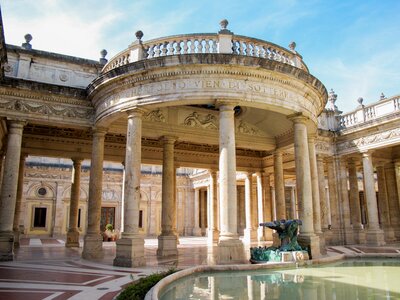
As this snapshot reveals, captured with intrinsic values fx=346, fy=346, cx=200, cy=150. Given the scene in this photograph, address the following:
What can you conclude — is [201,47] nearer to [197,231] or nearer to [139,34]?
[139,34]

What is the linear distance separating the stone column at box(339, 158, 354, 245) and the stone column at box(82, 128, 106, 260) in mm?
16676

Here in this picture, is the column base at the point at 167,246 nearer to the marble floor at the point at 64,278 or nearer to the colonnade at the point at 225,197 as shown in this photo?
the colonnade at the point at 225,197

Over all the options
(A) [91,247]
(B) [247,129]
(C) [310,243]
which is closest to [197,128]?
(B) [247,129]

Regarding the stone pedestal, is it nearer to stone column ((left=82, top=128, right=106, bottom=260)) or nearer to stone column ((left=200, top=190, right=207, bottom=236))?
stone column ((left=82, top=128, right=106, bottom=260))

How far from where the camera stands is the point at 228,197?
11836mm

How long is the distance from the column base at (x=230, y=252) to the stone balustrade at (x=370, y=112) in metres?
15.1

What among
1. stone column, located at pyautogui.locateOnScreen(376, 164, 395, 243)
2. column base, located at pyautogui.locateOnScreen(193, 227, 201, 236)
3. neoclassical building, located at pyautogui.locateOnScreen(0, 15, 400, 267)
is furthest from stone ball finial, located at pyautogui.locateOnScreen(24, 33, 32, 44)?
column base, located at pyautogui.locateOnScreen(193, 227, 201, 236)

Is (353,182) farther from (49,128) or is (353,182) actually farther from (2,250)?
(2,250)

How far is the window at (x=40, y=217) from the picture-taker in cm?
3559

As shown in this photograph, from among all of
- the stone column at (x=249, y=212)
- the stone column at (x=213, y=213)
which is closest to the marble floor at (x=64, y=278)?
the stone column at (x=213, y=213)

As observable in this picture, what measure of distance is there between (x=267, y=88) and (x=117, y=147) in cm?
1107

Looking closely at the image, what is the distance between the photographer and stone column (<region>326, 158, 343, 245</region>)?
2352 centimetres

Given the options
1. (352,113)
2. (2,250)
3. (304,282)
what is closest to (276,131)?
(352,113)

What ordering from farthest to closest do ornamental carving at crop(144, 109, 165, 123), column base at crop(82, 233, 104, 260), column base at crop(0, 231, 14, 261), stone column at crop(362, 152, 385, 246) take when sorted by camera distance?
stone column at crop(362, 152, 385, 246), ornamental carving at crop(144, 109, 165, 123), column base at crop(82, 233, 104, 260), column base at crop(0, 231, 14, 261)
